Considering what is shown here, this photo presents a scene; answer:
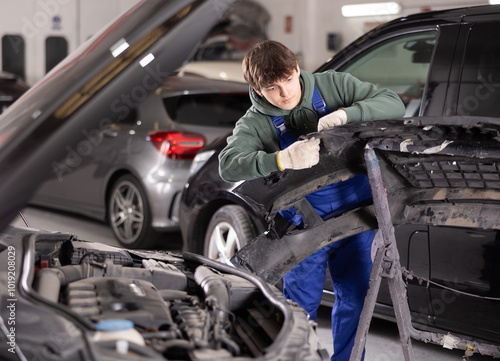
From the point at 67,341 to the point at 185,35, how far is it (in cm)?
81

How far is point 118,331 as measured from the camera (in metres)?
1.61

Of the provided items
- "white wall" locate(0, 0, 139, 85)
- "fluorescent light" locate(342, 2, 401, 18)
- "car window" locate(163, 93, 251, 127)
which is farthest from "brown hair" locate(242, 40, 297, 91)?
"white wall" locate(0, 0, 139, 85)

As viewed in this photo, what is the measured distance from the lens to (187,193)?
438 cm

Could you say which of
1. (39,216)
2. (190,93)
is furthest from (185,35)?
(39,216)

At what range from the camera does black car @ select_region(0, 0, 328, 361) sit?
1.56 m

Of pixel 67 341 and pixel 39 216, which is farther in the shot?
pixel 39 216

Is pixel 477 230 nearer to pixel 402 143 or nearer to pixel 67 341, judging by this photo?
pixel 402 143

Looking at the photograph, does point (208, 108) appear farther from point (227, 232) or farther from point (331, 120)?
point (331, 120)

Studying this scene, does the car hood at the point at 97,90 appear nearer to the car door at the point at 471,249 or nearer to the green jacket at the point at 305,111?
the green jacket at the point at 305,111

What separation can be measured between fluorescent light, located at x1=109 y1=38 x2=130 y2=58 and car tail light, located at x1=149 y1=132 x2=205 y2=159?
3.55m

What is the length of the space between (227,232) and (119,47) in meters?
2.63

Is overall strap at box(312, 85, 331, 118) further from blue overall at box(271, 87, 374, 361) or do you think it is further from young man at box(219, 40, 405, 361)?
blue overall at box(271, 87, 374, 361)

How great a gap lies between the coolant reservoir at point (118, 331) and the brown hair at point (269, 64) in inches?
45.6

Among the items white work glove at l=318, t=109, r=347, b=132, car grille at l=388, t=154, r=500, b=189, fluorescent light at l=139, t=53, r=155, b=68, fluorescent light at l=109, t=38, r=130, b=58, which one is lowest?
car grille at l=388, t=154, r=500, b=189
